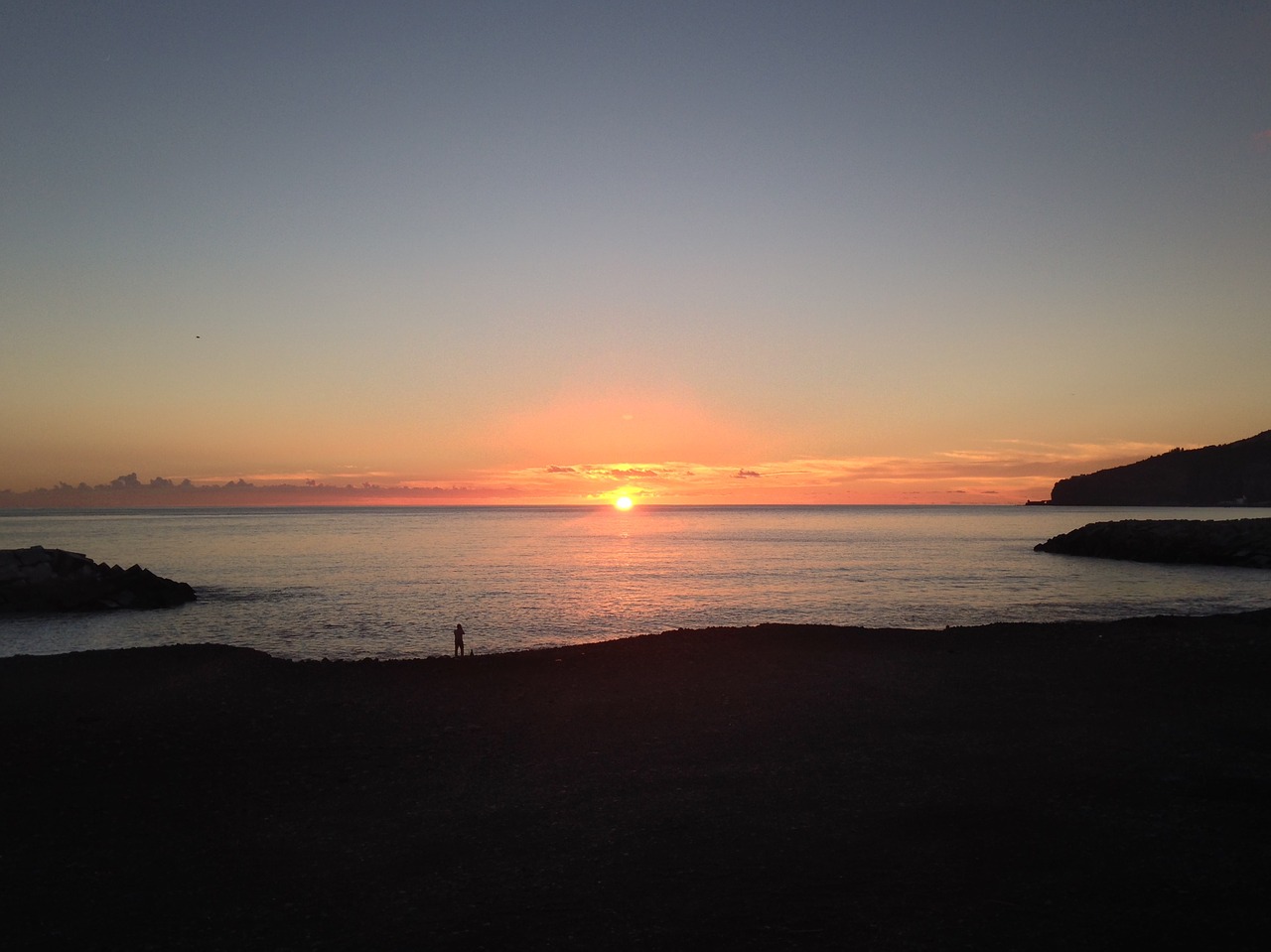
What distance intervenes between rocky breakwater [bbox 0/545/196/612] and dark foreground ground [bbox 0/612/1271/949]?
Answer: 2102cm

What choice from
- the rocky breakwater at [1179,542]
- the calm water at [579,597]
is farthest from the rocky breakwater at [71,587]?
the rocky breakwater at [1179,542]

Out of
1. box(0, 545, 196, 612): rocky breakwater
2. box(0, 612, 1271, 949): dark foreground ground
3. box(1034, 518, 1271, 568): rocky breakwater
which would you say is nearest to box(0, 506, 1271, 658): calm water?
box(0, 545, 196, 612): rocky breakwater

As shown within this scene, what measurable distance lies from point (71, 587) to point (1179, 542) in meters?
A: 70.6

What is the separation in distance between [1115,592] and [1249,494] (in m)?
196

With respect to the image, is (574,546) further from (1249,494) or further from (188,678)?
(1249,494)

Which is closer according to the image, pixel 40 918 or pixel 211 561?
pixel 40 918

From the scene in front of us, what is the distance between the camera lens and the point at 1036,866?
7.51 meters

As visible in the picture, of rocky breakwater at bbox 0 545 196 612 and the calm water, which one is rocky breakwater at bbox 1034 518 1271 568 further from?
rocky breakwater at bbox 0 545 196 612

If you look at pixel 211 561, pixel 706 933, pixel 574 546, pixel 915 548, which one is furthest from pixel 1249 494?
pixel 706 933

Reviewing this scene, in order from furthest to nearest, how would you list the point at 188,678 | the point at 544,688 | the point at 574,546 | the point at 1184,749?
the point at 574,546 < the point at 188,678 < the point at 544,688 < the point at 1184,749

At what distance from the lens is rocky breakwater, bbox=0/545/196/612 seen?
Answer: 34.8 m

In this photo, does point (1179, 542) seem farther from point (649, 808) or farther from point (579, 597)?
point (649, 808)

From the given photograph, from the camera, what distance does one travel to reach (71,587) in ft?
117

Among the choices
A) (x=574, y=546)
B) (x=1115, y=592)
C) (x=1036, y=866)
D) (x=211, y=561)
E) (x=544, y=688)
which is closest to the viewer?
(x=1036, y=866)
